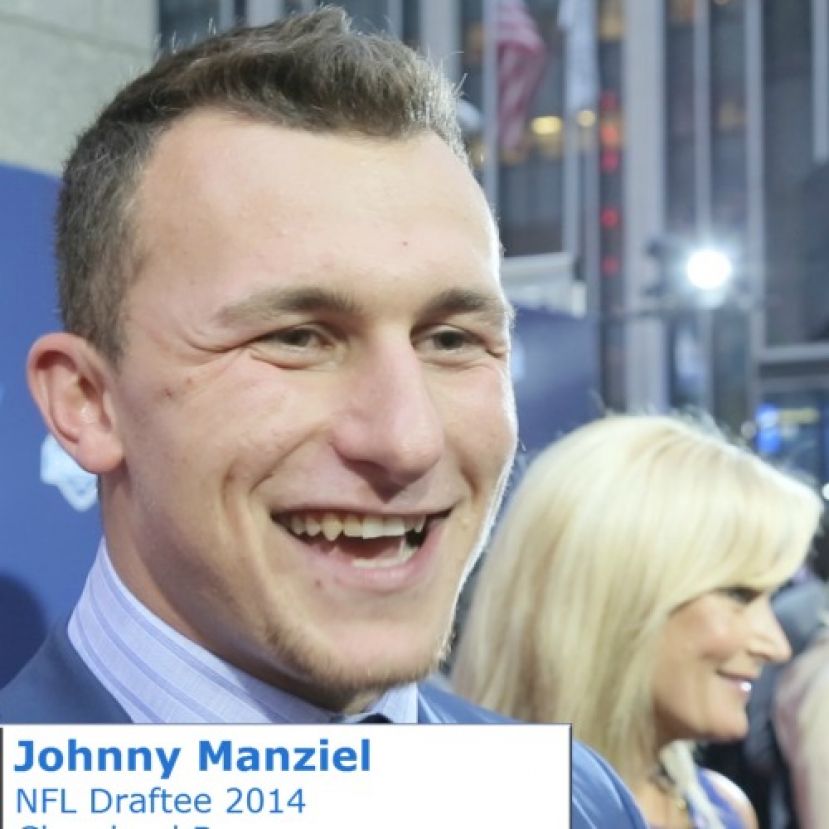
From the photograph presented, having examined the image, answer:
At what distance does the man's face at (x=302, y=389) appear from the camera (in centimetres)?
67

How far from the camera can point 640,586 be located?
4.00ft

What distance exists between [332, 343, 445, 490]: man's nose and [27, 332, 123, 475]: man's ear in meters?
0.13

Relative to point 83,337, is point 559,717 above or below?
below

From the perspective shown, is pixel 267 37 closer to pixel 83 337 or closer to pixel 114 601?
pixel 83 337

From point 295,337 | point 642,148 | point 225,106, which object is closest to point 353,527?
point 295,337

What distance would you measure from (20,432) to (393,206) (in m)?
0.48

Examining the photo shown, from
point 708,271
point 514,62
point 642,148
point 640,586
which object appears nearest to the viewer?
point 640,586

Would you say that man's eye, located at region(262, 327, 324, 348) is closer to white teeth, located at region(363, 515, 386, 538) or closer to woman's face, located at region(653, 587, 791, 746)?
white teeth, located at region(363, 515, 386, 538)

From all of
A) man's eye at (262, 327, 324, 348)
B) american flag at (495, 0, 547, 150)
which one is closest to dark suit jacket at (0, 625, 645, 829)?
man's eye at (262, 327, 324, 348)

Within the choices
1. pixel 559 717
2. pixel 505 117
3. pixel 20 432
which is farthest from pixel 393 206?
pixel 505 117

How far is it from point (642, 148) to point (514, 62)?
7.54 meters

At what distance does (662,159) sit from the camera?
11.7 meters

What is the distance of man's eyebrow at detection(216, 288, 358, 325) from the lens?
2.19 ft

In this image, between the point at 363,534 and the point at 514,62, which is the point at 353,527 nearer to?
the point at 363,534
